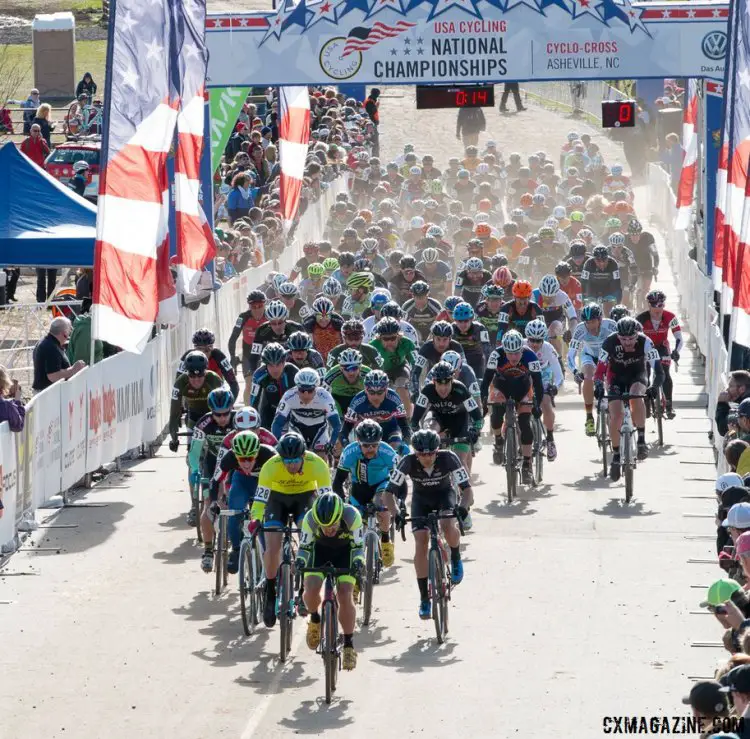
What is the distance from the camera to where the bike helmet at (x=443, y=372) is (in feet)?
54.6

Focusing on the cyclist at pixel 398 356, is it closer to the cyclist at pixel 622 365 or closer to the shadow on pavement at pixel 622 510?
the cyclist at pixel 622 365

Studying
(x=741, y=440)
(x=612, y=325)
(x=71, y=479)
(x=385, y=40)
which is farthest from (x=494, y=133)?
(x=741, y=440)

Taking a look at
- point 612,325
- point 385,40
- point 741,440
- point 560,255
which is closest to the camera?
point 741,440

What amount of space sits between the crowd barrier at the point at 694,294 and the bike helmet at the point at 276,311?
16.1 ft

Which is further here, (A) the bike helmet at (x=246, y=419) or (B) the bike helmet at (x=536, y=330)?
(B) the bike helmet at (x=536, y=330)

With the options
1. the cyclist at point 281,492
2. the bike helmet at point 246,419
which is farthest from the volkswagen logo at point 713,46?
the cyclist at point 281,492

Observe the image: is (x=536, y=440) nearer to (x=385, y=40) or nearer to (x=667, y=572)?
(x=667, y=572)

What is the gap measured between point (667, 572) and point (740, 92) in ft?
16.0

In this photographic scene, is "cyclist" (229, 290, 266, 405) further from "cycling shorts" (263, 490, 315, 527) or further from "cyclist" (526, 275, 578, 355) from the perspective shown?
"cycling shorts" (263, 490, 315, 527)

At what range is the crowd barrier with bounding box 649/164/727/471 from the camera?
71.9 ft

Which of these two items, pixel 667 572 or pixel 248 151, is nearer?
pixel 667 572

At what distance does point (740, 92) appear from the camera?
1744cm

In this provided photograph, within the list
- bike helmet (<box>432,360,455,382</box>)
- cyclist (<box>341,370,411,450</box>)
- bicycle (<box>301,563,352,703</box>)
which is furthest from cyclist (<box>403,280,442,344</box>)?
bicycle (<box>301,563,352,703</box>)

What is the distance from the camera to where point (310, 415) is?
16.6 meters
